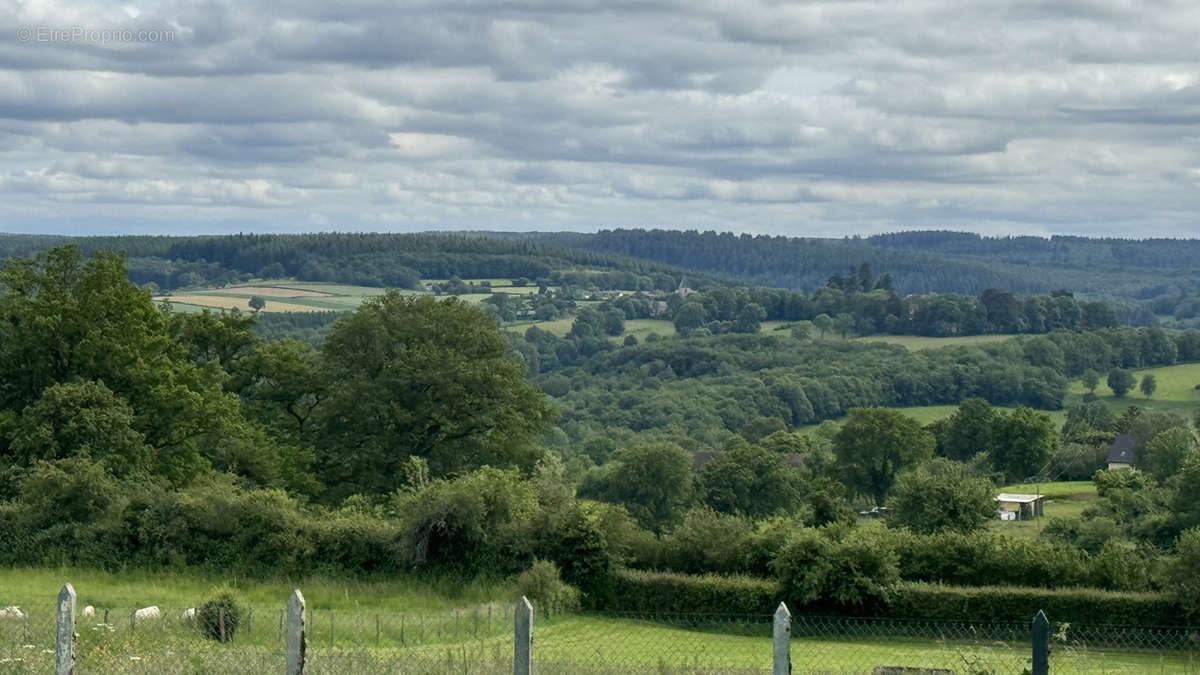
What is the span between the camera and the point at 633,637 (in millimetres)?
25500

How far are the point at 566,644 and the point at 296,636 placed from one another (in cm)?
1060

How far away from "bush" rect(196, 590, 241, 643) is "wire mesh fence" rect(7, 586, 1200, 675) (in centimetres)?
3

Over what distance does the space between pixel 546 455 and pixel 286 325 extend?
10750cm

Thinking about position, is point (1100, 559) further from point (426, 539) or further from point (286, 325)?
point (286, 325)

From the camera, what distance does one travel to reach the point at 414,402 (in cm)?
4703

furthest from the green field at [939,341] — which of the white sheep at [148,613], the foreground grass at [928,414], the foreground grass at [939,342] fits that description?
the white sheep at [148,613]

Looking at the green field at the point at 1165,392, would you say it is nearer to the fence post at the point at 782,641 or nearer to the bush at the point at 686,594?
the bush at the point at 686,594

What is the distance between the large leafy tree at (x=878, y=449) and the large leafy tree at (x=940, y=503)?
3031cm

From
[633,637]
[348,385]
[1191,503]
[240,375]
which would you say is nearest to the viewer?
[633,637]

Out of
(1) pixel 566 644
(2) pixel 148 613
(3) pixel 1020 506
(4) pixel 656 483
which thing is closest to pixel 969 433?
(3) pixel 1020 506

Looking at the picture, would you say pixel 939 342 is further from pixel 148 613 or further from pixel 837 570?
pixel 148 613

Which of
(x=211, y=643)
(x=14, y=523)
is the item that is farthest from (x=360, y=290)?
(x=211, y=643)

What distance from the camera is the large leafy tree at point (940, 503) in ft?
167

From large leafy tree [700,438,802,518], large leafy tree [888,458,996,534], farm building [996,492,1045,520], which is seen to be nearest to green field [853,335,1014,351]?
farm building [996,492,1045,520]
